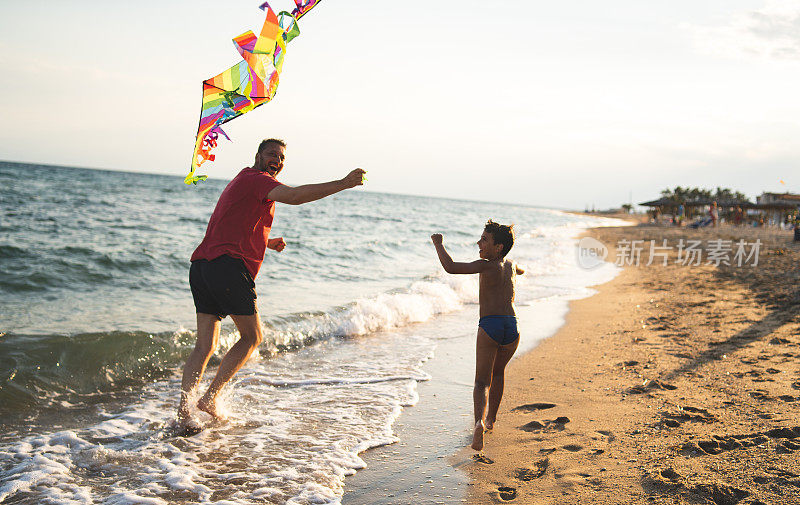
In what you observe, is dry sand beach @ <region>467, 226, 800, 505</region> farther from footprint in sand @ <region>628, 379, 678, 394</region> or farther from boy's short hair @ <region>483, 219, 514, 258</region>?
boy's short hair @ <region>483, 219, 514, 258</region>

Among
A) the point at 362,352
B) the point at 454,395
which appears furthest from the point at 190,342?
the point at 454,395

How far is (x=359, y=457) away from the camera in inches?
138

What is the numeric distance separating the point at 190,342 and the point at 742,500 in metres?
5.43

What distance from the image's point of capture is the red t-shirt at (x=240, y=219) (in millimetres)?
3631

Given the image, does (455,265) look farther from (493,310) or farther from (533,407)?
(533,407)

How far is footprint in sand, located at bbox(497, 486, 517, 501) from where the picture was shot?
9.44 ft

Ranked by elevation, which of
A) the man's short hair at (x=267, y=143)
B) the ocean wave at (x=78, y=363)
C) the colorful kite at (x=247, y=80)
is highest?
the colorful kite at (x=247, y=80)

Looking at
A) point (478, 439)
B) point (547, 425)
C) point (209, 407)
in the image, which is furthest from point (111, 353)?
point (547, 425)

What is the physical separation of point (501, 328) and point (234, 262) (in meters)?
1.93

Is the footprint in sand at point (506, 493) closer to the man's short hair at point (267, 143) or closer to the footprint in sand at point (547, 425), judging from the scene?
the footprint in sand at point (547, 425)

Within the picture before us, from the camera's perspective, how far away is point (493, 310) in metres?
3.84

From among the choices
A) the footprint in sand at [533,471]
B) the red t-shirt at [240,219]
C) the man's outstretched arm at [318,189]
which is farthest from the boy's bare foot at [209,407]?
the footprint in sand at [533,471]

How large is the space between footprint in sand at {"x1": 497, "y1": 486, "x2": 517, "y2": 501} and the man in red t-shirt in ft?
6.54

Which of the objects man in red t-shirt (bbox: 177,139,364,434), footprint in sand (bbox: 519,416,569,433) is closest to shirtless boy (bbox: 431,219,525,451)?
footprint in sand (bbox: 519,416,569,433)
